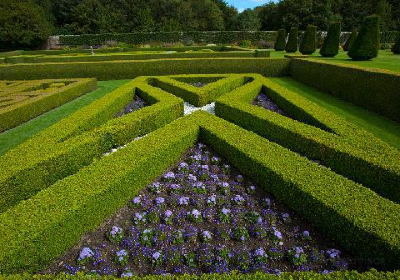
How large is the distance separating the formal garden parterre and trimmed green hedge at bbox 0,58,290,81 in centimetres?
925

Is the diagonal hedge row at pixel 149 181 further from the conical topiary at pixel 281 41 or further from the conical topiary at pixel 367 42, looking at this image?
the conical topiary at pixel 281 41

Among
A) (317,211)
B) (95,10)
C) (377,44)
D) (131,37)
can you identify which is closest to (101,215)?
(317,211)

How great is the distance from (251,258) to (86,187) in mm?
3000

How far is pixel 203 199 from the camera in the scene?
535cm

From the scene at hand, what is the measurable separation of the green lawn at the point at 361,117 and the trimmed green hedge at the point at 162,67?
13.3ft

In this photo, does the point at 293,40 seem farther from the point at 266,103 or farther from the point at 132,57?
the point at 266,103

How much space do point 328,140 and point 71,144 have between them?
237 inches

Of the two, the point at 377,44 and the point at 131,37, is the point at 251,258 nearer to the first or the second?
the point at 377,44

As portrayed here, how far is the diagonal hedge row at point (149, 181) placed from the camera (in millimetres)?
3664

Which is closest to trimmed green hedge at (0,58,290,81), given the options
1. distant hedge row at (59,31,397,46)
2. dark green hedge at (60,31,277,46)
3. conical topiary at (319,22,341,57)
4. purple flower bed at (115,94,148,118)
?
purple flower bed at (115,94,148,118)

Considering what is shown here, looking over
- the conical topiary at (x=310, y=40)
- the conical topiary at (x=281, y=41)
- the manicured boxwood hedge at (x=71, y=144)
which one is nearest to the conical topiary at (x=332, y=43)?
the conical topiary at (x=310, y=40)

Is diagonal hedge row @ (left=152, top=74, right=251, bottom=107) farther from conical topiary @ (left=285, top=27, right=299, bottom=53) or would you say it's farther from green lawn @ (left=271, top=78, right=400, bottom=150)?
conical topiary @ (left=285, top=27, right=299, bottom=53)

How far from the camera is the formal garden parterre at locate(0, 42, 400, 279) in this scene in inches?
151

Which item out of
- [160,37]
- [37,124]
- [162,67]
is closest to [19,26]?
[160,37]
